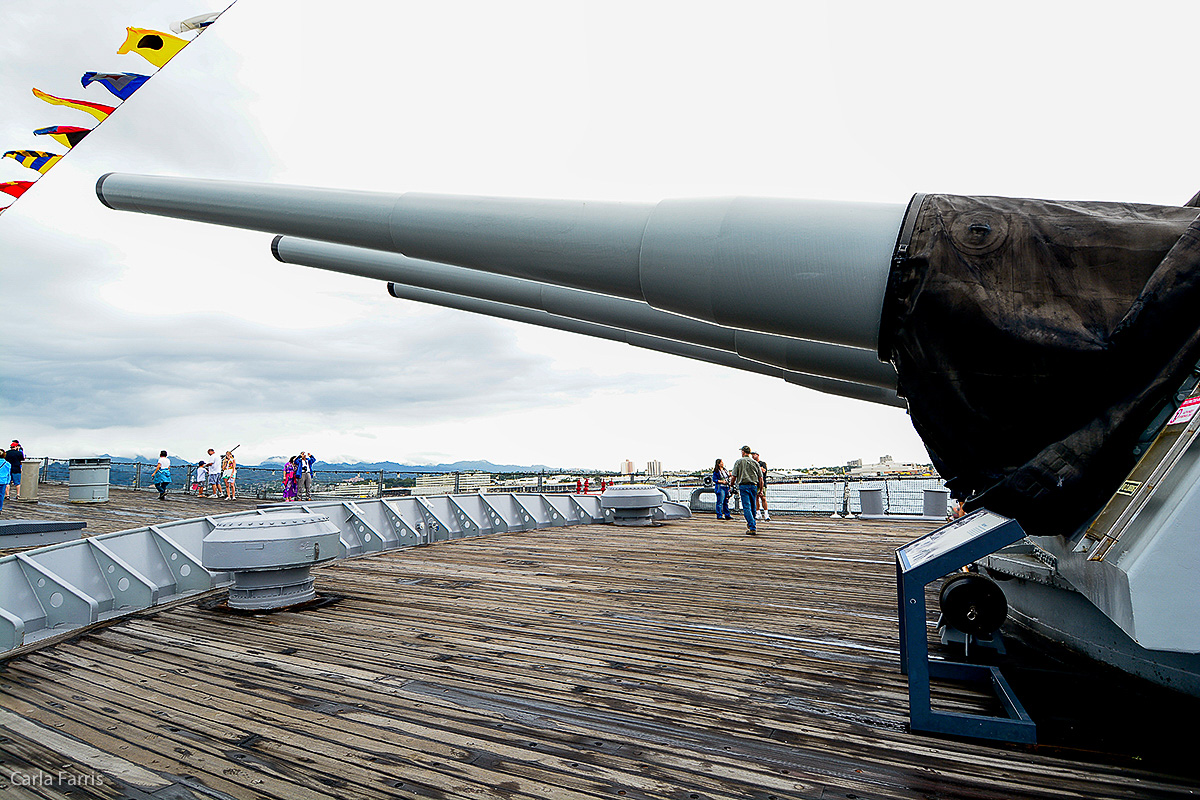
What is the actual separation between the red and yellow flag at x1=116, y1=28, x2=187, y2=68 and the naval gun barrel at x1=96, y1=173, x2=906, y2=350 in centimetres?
236

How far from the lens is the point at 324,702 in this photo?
127 inches

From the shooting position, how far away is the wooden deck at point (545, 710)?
2.38 metres

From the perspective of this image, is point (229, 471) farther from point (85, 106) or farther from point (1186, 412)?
point (1186, 412)

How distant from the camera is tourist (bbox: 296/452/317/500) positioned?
63.5ft

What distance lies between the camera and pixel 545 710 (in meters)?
3.09

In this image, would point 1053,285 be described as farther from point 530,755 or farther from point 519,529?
point 519,529

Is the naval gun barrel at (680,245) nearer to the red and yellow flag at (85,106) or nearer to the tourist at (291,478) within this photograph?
the red and yellow flag at (85,106)

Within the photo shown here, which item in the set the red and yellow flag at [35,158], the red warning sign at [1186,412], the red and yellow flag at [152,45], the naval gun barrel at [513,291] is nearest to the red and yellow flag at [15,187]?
the red and yellow flag at [35,158]

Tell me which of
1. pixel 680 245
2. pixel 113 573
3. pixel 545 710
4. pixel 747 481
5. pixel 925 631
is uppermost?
pixel 680 245

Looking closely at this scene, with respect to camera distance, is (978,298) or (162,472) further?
(162,472)

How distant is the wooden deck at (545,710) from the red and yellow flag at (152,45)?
4.08 m

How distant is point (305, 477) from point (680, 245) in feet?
63.5

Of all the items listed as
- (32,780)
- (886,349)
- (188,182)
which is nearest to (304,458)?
(188,182)

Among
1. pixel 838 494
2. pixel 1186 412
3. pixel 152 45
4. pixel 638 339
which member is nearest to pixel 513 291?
pixel 638 339
